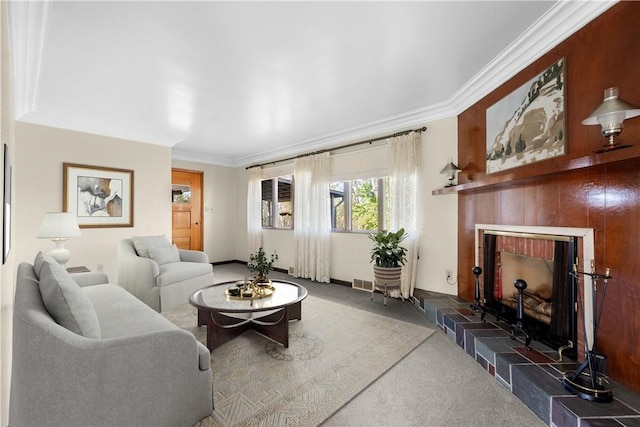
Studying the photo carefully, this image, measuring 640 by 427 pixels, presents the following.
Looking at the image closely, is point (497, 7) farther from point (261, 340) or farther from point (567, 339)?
point (261, 340)

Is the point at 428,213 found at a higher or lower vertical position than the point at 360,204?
lower

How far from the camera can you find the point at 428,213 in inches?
146

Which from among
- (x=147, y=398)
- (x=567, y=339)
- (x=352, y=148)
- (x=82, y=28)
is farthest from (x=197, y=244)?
(x=567, y=339)

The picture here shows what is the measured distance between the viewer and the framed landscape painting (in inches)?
83.5

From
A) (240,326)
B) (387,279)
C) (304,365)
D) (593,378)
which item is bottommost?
(304,365)

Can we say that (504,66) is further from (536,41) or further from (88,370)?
(88,370)

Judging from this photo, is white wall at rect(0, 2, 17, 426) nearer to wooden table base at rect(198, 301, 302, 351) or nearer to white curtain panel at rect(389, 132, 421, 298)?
wooden table base at rect(198, 301, 302, 351)

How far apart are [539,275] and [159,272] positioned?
3945mm

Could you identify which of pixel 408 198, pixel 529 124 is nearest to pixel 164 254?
pixel 408 198

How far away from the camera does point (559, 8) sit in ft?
6.27

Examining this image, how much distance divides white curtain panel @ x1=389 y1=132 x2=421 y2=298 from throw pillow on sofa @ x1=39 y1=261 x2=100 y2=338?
329cm

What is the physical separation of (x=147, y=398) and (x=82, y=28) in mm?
2520

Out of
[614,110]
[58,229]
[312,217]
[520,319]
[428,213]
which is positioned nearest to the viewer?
[614,110]

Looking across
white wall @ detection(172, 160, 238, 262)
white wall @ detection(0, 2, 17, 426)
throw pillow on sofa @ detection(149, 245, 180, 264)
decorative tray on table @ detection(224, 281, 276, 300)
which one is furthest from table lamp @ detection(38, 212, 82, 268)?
white wall @ detection(172, 160, 238, 262)
